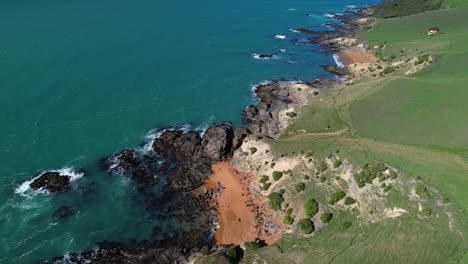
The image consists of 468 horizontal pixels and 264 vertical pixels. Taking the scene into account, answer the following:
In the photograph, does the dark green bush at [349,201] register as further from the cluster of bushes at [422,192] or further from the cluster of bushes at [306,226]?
the cluster of bushes at [422,192]

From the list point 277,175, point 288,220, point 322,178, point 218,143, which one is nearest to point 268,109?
point 218,143

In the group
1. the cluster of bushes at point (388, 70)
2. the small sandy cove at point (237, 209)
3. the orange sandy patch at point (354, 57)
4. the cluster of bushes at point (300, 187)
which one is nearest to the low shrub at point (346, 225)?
the small sandy cove at point (237, 209)

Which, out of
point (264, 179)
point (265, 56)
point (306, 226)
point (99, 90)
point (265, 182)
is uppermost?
point (99, 90)

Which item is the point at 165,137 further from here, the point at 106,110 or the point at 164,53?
the point at 164,53

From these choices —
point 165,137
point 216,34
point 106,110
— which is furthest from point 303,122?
point 216,34

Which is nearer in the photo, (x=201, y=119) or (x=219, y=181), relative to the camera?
(x=219, y=181)

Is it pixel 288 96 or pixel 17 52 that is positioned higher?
pixel 17 52

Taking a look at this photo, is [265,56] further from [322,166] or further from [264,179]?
[322,166]
